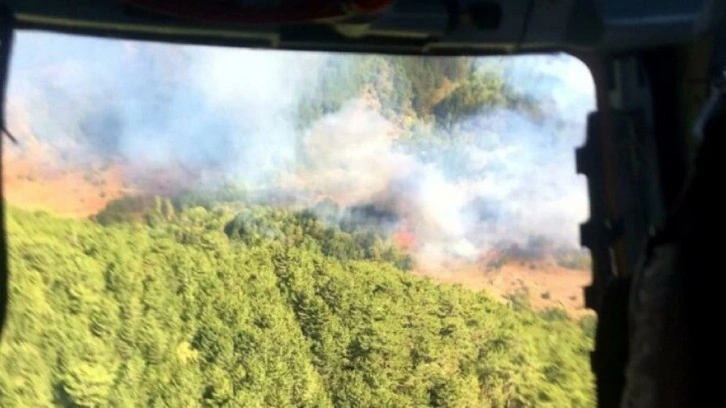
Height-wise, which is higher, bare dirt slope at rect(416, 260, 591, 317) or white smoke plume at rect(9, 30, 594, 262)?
white smoke plume at rect(9, 30, 594, 262)

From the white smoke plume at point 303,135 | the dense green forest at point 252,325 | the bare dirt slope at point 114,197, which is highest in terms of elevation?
the white smoke plume at point 303,135

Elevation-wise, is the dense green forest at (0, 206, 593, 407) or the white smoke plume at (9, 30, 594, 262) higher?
the white smoke plume at (9, 30, 594, 262)

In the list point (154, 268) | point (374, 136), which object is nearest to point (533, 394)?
point (374, 136)

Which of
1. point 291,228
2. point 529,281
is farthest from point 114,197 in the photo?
point 529,281

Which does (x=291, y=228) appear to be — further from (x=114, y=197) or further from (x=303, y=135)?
(x=114, y=197)

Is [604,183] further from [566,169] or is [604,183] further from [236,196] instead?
[236,196]

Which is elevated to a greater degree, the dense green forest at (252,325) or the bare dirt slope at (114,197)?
the bare dirt slope at (114,197)

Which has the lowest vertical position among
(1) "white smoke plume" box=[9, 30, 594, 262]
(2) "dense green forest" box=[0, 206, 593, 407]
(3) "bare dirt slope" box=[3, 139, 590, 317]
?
(2) "dense green forest" box=[0, 206, 593, 407]
